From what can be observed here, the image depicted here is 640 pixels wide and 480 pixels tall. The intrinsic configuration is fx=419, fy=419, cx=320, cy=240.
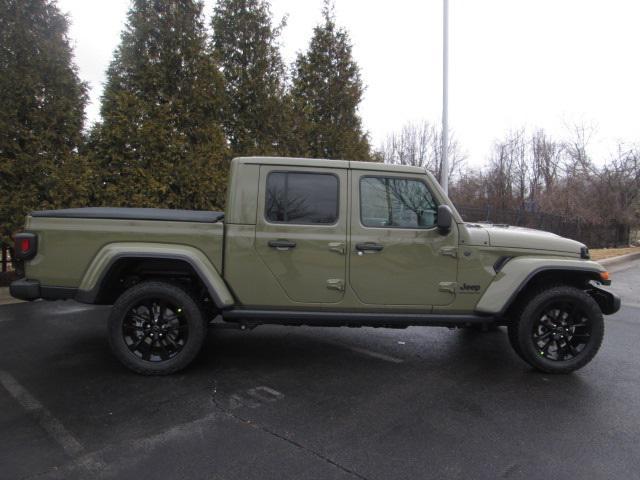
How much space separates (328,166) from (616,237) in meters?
26.0

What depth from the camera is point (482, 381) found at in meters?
3.78

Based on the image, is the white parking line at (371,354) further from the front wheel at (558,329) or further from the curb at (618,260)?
the curb at (618,260)

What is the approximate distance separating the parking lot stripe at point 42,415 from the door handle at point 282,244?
77.8 inches

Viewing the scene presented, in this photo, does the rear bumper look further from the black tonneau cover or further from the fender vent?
the fender vent

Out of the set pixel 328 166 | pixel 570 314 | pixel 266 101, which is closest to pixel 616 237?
pixel 266 101

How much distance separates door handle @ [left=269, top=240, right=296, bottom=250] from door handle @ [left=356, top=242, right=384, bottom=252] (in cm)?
58

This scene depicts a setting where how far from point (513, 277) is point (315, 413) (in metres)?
2.12

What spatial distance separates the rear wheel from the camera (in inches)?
145

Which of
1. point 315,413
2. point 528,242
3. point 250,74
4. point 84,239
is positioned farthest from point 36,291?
point 250,74

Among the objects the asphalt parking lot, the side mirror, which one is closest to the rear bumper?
the asphalt parking lot

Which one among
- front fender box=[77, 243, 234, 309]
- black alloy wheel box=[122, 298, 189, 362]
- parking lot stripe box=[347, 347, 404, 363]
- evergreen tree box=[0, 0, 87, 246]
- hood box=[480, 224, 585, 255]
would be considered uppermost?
evergreen tree box=[0, 0, 87, 246]

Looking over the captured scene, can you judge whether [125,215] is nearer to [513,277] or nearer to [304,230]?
[304,230]

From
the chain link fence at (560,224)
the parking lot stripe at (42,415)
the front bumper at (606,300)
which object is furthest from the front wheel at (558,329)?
the chain link fence at (560,224)

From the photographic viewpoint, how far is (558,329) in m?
3.93
